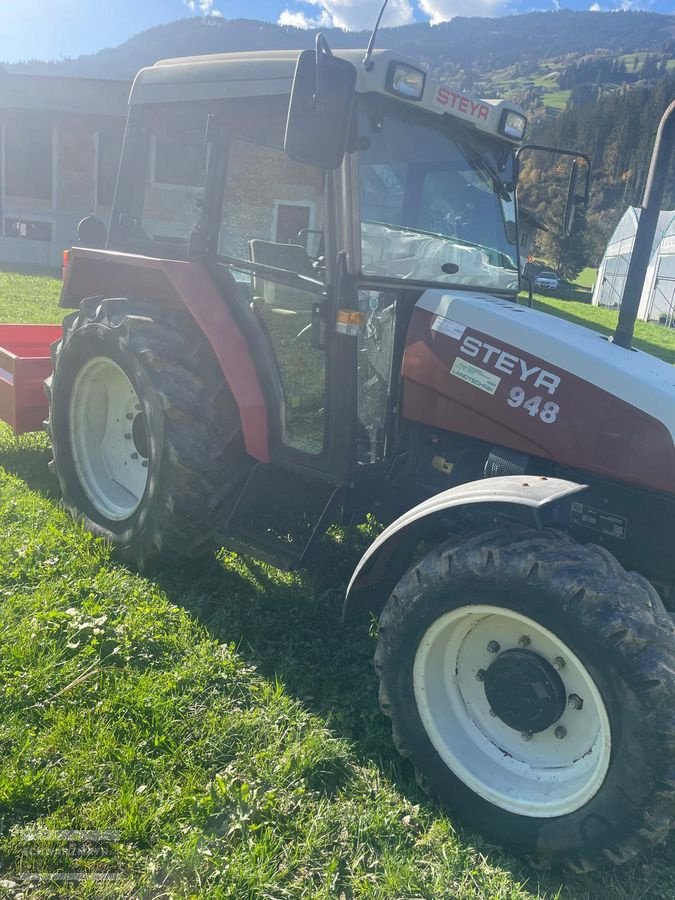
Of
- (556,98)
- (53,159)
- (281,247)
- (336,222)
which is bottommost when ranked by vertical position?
(281,247)

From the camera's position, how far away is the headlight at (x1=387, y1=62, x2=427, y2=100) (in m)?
2.76

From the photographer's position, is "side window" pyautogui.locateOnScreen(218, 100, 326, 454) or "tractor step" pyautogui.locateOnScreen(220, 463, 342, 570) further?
"tractor step" pyautogui.locateOnScreen(220, 463, 342, 570)

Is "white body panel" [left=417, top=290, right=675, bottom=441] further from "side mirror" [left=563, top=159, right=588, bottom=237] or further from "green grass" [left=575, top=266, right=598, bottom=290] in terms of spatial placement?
"green grass" [left=575, top=266, right=598, bottom=290]

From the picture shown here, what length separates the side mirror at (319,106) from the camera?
2.46 meters

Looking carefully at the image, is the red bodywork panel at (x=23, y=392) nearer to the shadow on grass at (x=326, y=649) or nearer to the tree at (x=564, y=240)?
the shadow on grass at (x=326, y=649)

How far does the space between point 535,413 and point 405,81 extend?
1361 mm

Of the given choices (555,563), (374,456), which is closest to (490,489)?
(555,563)

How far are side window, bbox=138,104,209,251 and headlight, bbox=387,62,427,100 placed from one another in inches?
41.2

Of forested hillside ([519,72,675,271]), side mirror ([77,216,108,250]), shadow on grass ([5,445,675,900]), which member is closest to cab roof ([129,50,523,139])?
side mirror ([77,216,108,250])

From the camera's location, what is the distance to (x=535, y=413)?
267cm

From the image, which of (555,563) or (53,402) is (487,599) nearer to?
(555,563)

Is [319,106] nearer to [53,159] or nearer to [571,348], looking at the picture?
[571,348]

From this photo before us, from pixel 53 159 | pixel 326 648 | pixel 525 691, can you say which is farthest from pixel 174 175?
pixel 53 159

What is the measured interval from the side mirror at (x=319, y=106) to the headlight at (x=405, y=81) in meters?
0.30
